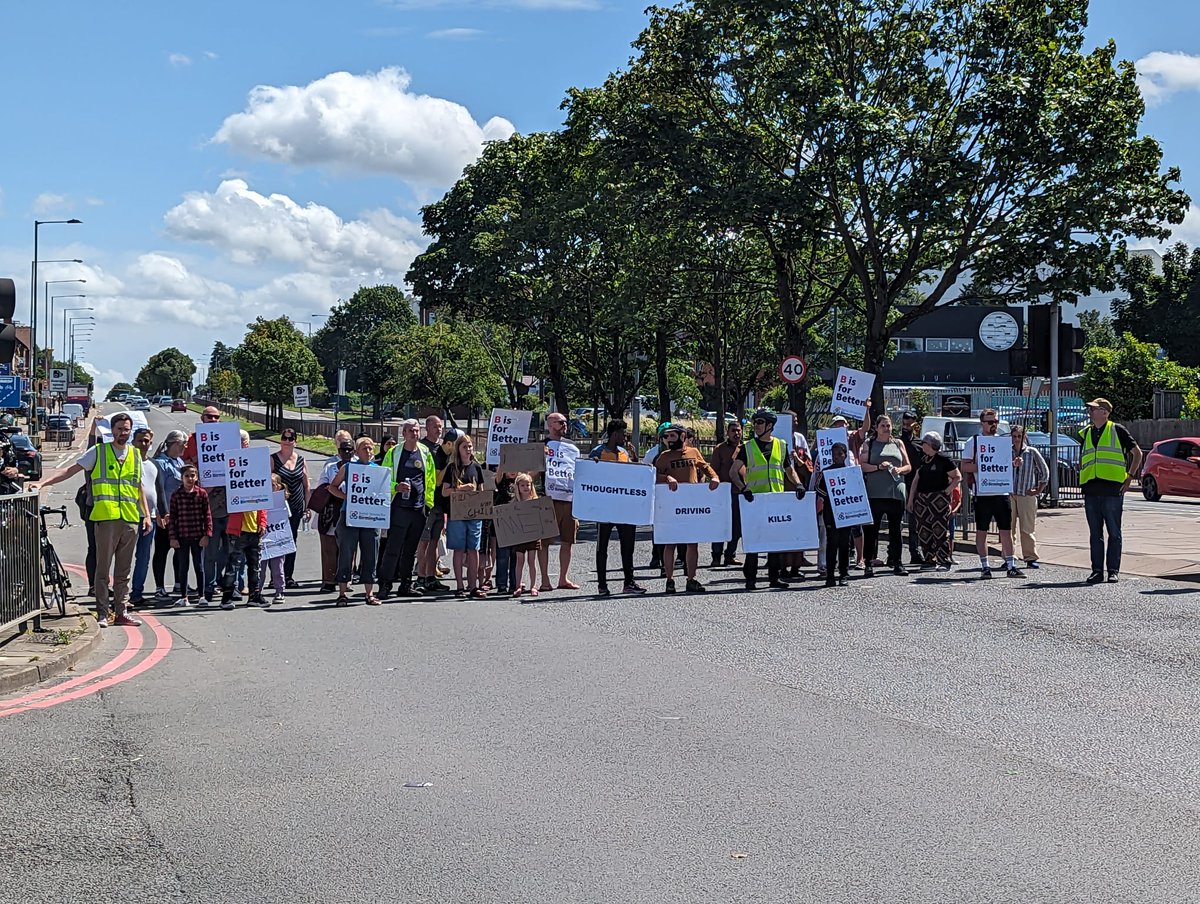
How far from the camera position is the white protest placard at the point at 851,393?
18.8m

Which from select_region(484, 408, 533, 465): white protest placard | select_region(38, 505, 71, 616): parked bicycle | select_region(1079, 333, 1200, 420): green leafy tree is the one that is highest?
select_region(1079, 333, 1200, 420): green leafy tree

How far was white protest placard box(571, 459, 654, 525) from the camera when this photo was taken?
14.2 meters

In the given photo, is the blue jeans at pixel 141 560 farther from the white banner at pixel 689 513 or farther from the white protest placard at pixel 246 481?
the white banner at pixel 689 513

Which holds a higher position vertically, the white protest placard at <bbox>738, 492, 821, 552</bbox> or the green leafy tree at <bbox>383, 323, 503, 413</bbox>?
the green leafy tree at <bbox>383, 323, 503, 413</bbox>

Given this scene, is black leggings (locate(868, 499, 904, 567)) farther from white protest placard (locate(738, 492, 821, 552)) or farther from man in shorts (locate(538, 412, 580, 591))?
man in shorts (locate(538, 412, 580, 591))

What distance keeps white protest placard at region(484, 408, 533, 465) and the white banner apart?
2837mm

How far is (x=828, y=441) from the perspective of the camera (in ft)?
55.1

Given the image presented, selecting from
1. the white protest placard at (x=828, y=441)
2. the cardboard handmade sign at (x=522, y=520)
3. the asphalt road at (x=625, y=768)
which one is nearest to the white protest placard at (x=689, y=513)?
the cardboard handmade sign at (x=522, y=520)

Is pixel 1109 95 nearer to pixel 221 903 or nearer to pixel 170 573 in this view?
pixel 170 573

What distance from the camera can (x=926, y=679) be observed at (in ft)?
30.4

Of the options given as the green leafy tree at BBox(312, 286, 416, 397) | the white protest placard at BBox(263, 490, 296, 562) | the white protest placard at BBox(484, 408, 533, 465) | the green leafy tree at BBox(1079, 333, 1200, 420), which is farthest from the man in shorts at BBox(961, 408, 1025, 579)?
the green leafy tree at BBox(312, 286, 416, 397)

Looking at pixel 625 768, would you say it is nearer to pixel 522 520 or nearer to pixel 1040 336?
pixel 522 520

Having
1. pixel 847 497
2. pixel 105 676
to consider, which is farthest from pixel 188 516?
pixel 847 497

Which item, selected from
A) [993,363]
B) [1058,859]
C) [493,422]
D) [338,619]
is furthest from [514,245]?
[993,363]
